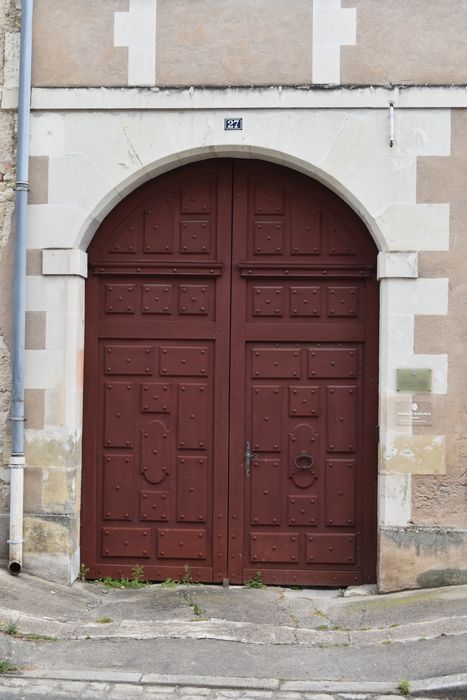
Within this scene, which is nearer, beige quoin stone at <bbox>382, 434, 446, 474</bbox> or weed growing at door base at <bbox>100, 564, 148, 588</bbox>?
beige quoin stone at <bbox>382, 434, 446, 474</bbox>

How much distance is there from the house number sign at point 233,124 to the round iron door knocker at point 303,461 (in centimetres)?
232

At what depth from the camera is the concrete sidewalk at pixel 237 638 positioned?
4.54m

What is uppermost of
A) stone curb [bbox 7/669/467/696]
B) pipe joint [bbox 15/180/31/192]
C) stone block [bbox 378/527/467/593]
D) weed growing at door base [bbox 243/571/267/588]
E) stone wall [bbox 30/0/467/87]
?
stone wall [bbox 30/0/467/87]

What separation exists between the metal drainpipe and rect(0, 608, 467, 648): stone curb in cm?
84

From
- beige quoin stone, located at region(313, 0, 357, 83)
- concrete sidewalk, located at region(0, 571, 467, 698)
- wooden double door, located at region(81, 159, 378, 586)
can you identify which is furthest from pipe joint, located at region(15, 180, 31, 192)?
concrete sidewalk, located at region(0, 571, 467, 698)

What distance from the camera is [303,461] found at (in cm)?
628

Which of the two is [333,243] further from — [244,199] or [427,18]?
[427,18]

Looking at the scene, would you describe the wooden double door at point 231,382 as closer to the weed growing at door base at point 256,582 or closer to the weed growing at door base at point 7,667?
the weed growing at door base at point 256,582

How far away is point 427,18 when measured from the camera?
6008 mm

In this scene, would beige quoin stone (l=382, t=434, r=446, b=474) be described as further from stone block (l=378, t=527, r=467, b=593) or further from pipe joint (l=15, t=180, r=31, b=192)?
pipe joint (l=15, t=180, r=31, b=192)

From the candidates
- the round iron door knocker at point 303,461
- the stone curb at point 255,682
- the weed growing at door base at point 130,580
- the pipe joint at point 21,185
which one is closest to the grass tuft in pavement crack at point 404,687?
the stone curb at point 255,682

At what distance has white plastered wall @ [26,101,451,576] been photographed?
597 cm

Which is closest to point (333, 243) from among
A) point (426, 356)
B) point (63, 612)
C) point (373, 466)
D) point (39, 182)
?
point (426, 356)

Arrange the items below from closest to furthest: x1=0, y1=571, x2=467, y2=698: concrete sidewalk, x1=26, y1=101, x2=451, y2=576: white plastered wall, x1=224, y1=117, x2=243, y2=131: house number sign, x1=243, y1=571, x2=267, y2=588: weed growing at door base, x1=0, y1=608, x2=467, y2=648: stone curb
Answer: x1=0, y1=571, x2=467, y2=698: concrete sidewalk < x1=0, y1=608, x2=467, y2=648: stone curb < x1=26, y1=101, x2=451, y2=576: white plastered wall < x1=224, y1=117, x2=243, y2=131: house number sign < x1=243, y1=571, x2=267, y2=588: weed growing at door base
